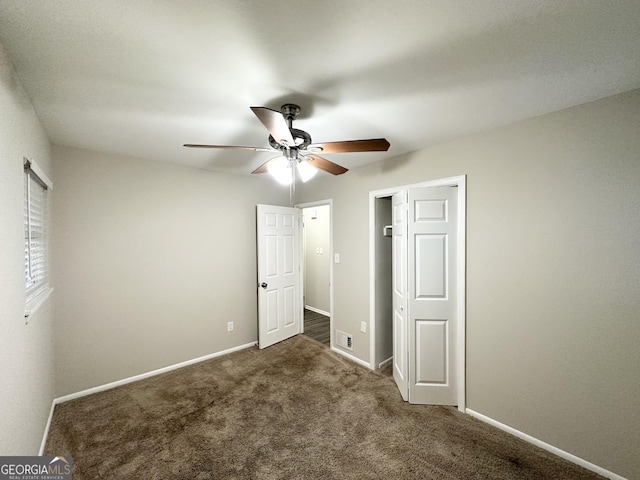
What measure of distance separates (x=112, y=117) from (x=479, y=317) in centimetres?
330

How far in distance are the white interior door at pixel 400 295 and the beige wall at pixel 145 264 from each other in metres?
2.03

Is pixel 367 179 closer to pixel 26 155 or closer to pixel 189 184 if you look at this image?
pixel 189 184

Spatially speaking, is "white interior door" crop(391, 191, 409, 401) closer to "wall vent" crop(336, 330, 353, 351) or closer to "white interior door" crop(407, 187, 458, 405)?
"white interior door" crop(407, 187, 458, 405)

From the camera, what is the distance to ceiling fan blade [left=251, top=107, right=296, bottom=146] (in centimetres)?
128

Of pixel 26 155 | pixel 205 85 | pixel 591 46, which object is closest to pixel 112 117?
pixel 26 155

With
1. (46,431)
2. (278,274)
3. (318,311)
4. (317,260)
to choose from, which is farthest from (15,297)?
(318,311)

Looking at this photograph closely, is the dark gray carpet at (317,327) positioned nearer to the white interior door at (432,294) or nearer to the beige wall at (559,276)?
the white interior door at (432,294)

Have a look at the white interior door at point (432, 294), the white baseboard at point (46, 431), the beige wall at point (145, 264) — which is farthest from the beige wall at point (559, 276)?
the white baseboard at point (46, 431)

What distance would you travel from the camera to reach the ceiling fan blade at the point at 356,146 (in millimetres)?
1644

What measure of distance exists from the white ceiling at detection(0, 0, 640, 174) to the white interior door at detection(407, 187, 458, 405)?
2.32ft

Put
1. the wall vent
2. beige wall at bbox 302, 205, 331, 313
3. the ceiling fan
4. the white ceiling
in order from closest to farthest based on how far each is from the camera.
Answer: the white ceiling → the ceiling fan → the wall vent → beige wall at bbox 302, 205, 331, 313

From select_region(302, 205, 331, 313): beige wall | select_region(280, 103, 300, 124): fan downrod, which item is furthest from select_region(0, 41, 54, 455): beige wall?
select_region(302, 205, 331, 313): beige wall

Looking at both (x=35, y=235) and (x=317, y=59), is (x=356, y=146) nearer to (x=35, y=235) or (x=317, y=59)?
(x=317, y=59)

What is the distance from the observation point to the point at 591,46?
1.24 metres
